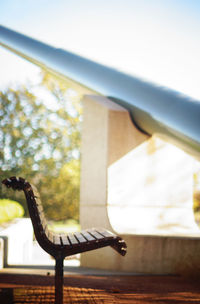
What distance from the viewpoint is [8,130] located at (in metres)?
15.3

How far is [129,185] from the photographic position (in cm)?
453

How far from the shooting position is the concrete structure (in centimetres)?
419

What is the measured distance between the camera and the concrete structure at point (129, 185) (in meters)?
4.19

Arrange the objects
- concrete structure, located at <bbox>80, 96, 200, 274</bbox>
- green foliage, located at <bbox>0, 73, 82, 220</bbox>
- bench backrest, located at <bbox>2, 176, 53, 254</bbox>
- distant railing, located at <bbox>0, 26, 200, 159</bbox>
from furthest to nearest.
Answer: green foliage, located at <bbox>0, 73, 82, 220</bbox> < concrete structure, located at <bbox>80, 96, 200, 274</bbox> < bench backrest, located at <bbox>2, 176, 53, 254</bbox> < distant railing, located at <bbox>0, 26, 200, 159</bbox>

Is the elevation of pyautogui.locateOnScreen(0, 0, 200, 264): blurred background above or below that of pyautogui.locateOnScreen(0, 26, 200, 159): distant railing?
above

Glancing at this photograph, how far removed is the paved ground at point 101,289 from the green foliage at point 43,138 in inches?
430

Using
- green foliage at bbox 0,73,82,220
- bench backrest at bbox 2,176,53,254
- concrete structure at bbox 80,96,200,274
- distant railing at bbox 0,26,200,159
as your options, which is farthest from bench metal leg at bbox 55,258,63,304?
green foliage at bbox 0,73,82,220

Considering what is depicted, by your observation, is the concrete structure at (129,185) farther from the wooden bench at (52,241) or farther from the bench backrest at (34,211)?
the bench backrest at (34,211)

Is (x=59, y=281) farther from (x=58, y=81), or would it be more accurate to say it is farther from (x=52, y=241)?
(x=58, y=81)

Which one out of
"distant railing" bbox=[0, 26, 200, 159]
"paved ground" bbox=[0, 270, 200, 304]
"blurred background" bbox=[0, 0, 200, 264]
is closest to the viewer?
"distant railing" bbox=[0, 26, 200, 159]

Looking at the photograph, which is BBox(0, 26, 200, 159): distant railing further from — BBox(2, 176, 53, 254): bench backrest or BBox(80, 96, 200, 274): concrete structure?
BBox(80, 96, 200, 274): concrete structure

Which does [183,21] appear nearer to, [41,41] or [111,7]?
[111,7]

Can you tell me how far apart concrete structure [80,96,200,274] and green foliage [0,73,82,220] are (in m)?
9.66

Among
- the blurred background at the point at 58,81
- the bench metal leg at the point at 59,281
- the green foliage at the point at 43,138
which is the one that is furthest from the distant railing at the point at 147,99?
the green foliage at the point at 43,138
